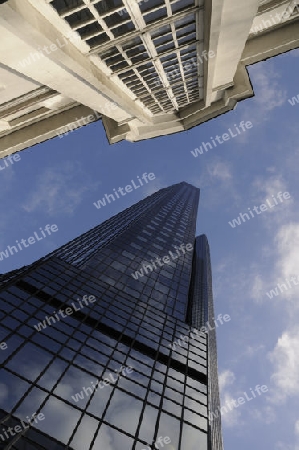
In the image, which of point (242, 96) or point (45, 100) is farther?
point (242, 96)

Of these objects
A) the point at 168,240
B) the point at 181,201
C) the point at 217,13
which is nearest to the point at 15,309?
the point at 217,13

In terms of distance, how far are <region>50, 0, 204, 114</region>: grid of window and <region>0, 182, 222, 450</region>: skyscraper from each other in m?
15.2

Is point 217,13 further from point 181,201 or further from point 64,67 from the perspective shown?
point 181,201

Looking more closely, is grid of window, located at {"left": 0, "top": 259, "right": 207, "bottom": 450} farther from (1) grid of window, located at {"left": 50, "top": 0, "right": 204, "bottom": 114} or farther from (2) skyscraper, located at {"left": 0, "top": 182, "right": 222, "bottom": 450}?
(1) grid of window, located at {"left": 50, "top": 0, "right": 204, "bottom": 114}

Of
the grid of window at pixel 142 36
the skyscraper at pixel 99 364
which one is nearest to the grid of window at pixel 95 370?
the skyscraper at pixel 99 364

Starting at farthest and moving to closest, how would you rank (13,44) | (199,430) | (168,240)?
1. (168,240)
2. (199,430)
3. (13,44)

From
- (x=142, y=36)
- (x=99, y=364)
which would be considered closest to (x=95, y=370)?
(x=99, y=364)

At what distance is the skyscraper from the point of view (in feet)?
51.3

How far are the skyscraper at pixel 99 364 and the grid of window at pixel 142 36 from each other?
15.2m

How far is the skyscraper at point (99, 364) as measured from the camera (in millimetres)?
15641

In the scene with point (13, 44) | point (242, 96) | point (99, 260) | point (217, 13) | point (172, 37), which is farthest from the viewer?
point (99, 260)

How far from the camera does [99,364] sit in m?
20.5

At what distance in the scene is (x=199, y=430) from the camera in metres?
19.2

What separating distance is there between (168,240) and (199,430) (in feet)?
145
